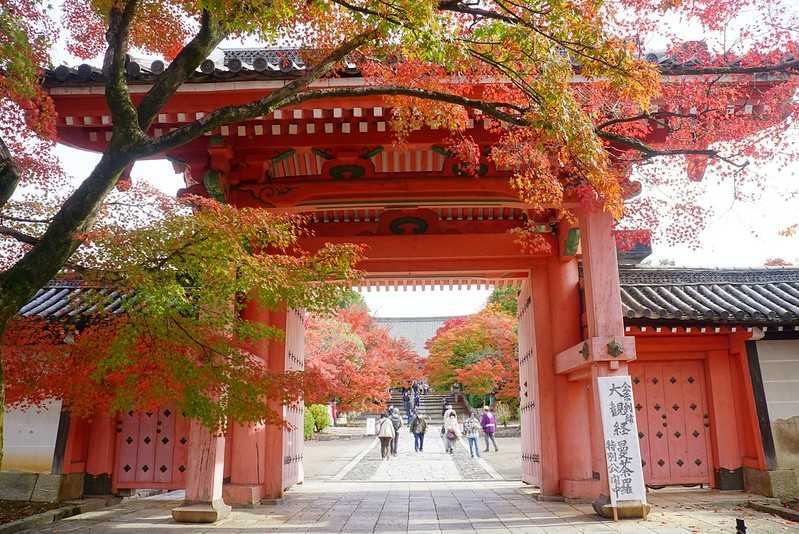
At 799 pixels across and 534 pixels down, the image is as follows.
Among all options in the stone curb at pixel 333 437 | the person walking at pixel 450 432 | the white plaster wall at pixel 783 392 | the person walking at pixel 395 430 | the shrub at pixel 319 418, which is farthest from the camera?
the shrub at pixel 319 418

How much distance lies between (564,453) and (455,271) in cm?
327

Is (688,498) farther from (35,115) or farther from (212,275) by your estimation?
(35,115)

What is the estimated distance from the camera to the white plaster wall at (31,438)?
8914mm

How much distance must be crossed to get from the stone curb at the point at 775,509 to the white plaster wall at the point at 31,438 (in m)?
9.75

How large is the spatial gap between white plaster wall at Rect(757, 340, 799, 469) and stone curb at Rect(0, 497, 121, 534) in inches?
386

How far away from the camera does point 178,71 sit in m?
4.58

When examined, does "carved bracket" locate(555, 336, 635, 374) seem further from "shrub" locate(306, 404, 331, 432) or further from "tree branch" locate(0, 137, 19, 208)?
"shrub" locate(306, 404, 331, 432)

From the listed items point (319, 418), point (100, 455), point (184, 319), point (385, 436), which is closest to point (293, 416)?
point (100, 455)

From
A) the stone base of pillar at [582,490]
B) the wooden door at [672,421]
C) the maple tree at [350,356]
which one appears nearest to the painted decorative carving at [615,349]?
the stone base of pillar at [582,490]

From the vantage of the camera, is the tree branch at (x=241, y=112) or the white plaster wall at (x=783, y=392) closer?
the tree branch at (x=241, y=112)

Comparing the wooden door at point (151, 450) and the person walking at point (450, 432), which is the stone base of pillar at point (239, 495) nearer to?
the wooden door at point (151, 450)

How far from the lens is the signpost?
6742 millimetres

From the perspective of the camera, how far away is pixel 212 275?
5.20m

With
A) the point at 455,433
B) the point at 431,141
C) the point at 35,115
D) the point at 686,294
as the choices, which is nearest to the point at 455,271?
the point at 431,141
